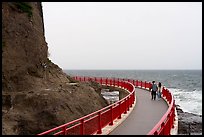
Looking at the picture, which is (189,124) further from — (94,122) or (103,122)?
(94,122)

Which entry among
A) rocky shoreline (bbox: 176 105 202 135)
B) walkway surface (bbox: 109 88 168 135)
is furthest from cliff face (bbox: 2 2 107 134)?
rocky shoreline (bbox: 176 105 202 135)

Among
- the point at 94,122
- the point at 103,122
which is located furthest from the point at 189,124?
→ the point at 94,122

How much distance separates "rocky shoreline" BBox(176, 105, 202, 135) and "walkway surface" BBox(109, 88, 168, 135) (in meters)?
7.30

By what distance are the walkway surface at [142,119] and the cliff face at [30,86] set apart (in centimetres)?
291

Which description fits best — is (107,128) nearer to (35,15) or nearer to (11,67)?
(11,67)

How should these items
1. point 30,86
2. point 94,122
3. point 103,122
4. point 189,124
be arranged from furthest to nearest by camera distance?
point 189,124 → point 30,86 → point 103,122 → point 94,122

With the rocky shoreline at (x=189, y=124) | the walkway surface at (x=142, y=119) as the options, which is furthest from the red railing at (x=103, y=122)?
the rocky shoreline at (x=189, y=124)

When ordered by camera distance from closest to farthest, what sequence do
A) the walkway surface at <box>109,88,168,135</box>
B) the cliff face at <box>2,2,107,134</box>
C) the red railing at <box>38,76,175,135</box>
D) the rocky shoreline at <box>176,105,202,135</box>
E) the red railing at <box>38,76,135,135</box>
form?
the red railing at <box>38,76,175,135</box>
the red railing at <box>38,76,135,135</box>
the walkway surface at <box>109,88,168,135</box>
the cliff face at <box>2,2,107,134</box>
the rocky shoreline at <box>176,105,202,135</box>

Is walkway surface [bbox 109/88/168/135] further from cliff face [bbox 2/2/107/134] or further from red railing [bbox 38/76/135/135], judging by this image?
cliff face [bbox 2/2/107/134]

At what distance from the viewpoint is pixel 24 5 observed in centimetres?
2006

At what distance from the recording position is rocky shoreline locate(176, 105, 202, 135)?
28.0 metres

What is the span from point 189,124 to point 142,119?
14732 millimetres

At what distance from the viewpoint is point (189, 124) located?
28.5 meters

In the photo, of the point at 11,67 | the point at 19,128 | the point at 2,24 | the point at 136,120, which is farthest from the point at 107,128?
the point at 2,24
